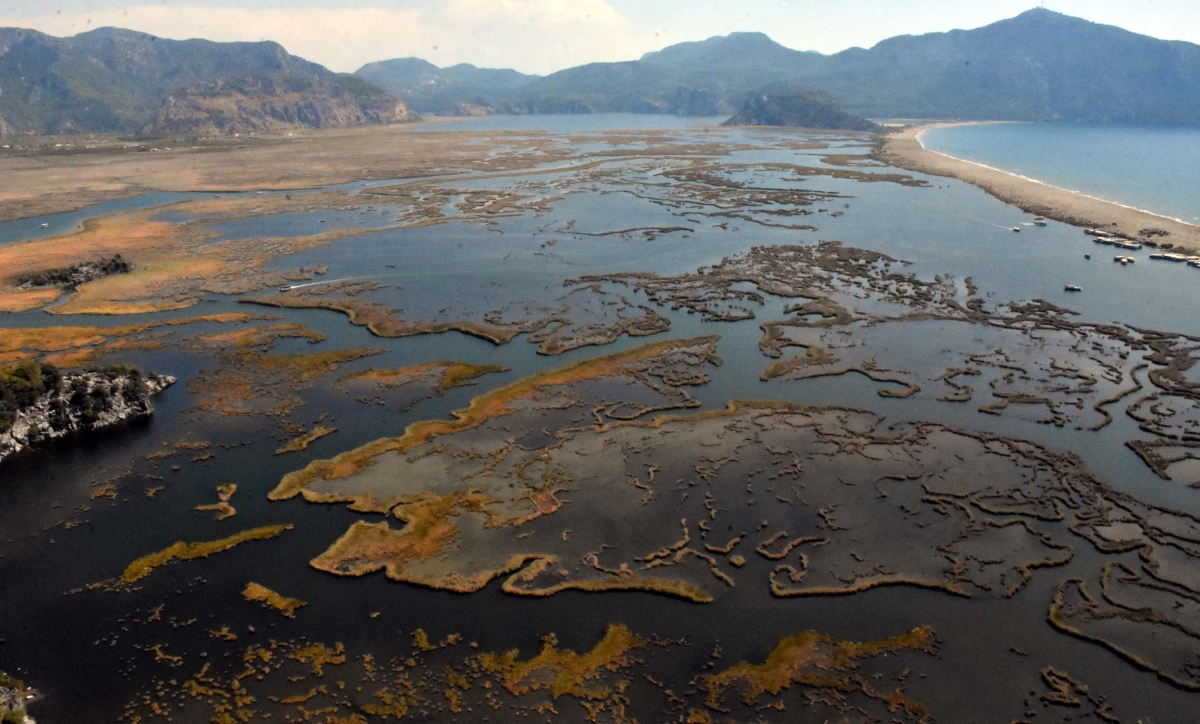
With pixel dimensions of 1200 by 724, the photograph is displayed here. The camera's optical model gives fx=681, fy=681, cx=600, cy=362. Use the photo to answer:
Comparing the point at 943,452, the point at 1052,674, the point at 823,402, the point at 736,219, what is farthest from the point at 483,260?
the point at 1052,674

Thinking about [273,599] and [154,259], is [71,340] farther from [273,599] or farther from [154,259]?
[273,599]

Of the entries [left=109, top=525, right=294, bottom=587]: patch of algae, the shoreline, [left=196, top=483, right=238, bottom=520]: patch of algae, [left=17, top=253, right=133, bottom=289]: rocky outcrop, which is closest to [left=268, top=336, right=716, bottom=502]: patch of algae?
[left=196, top=483, right=238, bottom=520]: patch of algae

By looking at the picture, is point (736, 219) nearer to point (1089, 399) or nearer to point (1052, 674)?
point (1089, 399)

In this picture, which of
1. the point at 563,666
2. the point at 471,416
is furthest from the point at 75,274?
the point at 563,666

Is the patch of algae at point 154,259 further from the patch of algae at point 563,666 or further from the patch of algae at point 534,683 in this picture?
the patch of algae at point 563,666

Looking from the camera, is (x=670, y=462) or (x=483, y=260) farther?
(x=483, y=260)

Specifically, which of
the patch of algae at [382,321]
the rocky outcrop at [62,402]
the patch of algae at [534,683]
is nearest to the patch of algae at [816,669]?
the patch of algae at [534,683]
